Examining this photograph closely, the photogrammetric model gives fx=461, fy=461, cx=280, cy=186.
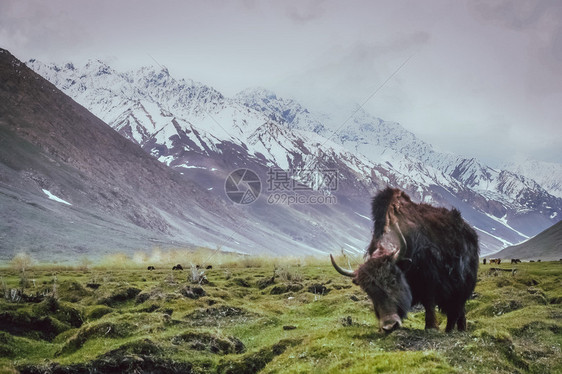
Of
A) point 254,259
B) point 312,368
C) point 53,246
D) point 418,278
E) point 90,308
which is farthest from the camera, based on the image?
point 53,246

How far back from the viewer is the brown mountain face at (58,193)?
10094cm

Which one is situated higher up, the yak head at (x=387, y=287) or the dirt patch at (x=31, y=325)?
the yak head at (x=387, y=287)

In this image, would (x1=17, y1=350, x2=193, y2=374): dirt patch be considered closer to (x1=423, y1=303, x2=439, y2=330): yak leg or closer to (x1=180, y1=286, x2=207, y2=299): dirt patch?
(x1=423, y1=303, x2=439, y2=330): yak leg

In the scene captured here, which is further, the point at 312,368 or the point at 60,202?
the point at 60,202

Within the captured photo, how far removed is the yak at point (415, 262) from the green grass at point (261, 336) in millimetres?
936

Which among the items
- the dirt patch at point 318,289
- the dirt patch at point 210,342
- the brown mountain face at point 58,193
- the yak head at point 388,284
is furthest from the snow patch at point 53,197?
the yak head at point 388,284

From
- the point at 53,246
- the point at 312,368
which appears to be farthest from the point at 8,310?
the point at 53,246

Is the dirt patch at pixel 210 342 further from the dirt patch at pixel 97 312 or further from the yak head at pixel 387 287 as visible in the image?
the dirt patch at pixel 97 312

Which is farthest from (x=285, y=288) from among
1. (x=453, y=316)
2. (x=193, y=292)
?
(x=453, y=316)

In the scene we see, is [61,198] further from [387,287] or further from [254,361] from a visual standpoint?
[387,287]

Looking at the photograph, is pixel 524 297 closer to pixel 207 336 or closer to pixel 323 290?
pixel 323 290

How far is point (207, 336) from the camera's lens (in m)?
15.8

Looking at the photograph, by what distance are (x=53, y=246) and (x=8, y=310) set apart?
266ft

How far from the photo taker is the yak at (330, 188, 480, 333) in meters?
12.1
